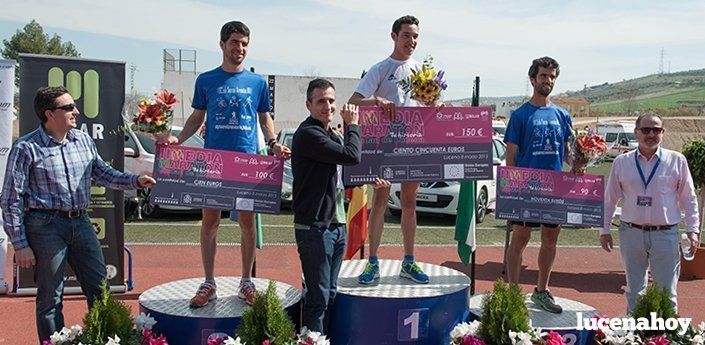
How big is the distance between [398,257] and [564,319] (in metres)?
4.31

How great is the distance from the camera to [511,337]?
13.8 ft

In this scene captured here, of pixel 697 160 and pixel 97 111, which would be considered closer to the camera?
pixel 97 111

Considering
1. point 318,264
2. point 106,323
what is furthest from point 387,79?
point 106,323

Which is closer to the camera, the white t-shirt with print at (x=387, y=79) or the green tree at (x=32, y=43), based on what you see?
the white t-shirt with print at (x=387, y=79)

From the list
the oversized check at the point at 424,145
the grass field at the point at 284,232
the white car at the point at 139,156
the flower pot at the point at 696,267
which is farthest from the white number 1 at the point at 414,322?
the white car at the point at 139,156

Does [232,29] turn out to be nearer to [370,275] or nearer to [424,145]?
[424,145]

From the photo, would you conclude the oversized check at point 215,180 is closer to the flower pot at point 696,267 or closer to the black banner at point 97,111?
→ the black banner at point 97,111

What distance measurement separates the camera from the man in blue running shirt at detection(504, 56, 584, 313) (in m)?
5.29

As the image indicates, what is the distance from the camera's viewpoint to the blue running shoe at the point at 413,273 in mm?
5301

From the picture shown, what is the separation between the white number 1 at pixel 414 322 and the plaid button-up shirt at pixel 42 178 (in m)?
2.50

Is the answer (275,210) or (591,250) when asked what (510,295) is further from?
(591,250)

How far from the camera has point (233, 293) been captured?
17.5ft

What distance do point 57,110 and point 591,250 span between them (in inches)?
346

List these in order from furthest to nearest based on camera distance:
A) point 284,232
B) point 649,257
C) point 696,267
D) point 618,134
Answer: point 618,134
point 284,232
point 696,267
point 649,257
